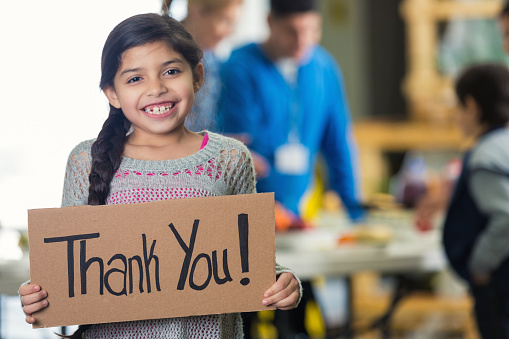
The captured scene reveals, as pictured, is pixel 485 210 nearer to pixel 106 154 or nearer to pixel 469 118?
pixel 469 118

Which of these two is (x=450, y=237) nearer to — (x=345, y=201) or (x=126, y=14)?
(x=345, y=201)

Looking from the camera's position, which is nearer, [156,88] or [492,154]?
[156,88]

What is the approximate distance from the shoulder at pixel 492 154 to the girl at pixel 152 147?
99 cm

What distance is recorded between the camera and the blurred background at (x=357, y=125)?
1290 millimetres

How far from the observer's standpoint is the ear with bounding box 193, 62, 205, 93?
3.24 ft

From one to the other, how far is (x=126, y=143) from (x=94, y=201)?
10 cm

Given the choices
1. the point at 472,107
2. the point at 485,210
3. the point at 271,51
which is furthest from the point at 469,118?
the point at 271,51

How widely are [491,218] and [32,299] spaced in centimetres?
127

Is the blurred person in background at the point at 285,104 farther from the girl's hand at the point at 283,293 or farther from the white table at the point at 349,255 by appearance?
the girl's hand at the point at 283,293

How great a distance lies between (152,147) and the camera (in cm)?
99

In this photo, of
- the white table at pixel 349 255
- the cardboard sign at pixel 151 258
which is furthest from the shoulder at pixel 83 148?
the white table at pixel 349 255

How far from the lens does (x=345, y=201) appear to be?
8.98 ft

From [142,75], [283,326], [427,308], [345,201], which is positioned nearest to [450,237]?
[283,326]

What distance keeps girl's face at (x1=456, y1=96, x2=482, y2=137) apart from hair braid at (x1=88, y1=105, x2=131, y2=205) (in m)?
1.30
